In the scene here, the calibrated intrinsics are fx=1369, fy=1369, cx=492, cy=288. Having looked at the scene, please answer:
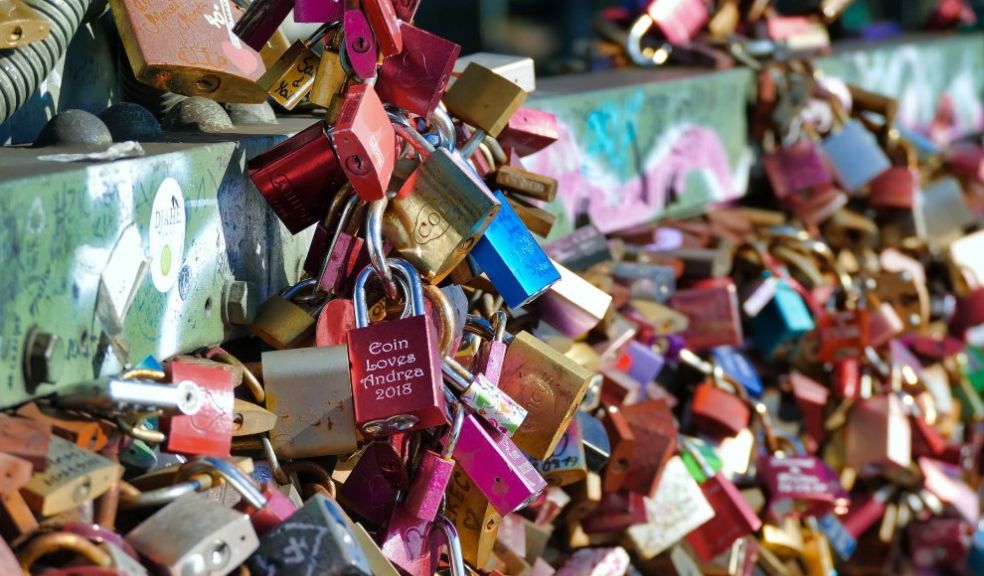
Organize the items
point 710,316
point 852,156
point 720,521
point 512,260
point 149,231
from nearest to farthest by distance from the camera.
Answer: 1. point 149,231
2. point 512,260
3. point 720,521
4. point 710,316
5. point 852,156

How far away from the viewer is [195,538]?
131cm

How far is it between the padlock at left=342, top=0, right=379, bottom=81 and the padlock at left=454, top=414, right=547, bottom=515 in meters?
0.47

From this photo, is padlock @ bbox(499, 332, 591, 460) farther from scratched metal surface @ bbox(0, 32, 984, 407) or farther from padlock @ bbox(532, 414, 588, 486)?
scratched metal surface @ bbox(0, 32, 984, 407)

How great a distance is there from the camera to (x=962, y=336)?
12.5 feet

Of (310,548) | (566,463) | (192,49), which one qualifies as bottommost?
(566,463)

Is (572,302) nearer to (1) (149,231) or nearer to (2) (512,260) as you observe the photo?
(2) (512,260)

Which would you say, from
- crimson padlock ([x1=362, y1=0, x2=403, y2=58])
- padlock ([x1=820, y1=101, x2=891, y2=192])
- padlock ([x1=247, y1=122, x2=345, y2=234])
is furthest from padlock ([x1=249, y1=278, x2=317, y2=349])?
padlock ([x1=820, y1=101, x2=891, y2=192])

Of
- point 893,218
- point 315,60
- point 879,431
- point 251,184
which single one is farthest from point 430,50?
point 893,218

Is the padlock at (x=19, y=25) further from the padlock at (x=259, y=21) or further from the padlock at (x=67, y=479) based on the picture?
the padlock at (x=67, y=479)

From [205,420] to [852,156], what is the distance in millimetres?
2437

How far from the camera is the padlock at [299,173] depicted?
175 cm

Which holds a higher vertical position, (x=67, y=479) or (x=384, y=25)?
(x=384, y=25)

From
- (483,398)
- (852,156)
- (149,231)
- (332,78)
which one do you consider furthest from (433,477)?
(852,156)

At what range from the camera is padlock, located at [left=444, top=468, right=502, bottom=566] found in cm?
182
